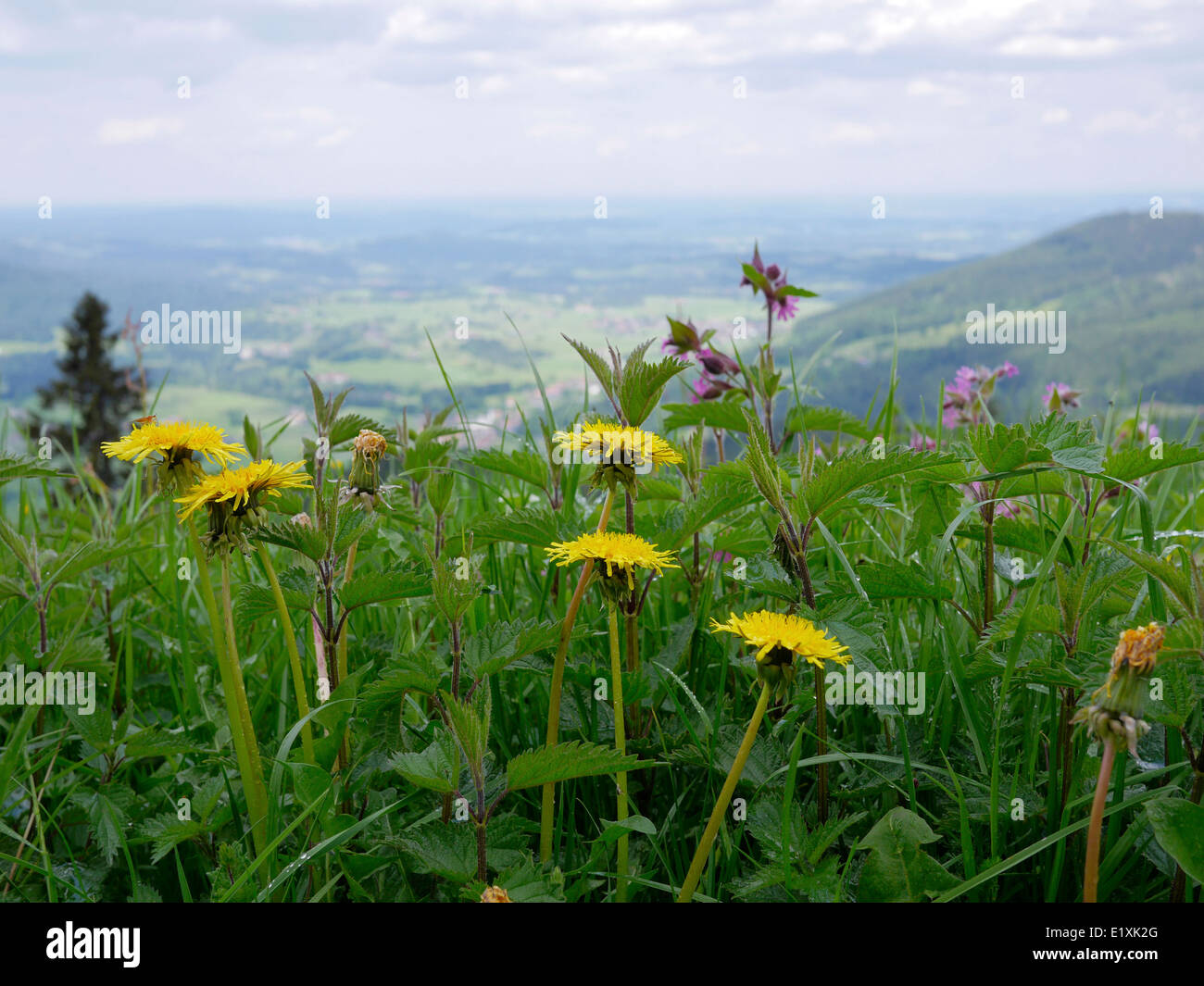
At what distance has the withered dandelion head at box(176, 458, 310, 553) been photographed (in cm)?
120

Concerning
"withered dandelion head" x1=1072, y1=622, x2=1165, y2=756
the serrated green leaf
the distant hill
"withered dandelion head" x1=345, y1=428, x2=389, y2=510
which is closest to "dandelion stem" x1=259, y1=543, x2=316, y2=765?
"withered dandelion head" x1=345, y1=428, x2=389, y2=510

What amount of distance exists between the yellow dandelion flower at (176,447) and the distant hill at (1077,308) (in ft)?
177

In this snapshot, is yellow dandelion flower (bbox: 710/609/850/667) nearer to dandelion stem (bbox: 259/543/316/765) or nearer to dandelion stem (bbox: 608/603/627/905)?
dandelion stem (bbox: 608/603/627/905)

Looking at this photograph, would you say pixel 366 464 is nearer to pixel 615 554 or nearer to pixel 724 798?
pixel 615 554

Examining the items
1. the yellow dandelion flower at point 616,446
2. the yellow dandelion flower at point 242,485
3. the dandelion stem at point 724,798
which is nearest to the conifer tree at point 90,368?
the yellow dandelion flower at point 242,485

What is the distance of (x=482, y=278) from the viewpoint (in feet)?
319

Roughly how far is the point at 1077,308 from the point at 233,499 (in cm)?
10530

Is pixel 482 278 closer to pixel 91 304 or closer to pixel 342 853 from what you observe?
pixel 91 304

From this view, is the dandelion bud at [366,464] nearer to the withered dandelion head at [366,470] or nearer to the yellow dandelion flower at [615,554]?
the withered dandelion head at [366,470]

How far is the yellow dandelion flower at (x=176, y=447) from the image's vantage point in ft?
4.06

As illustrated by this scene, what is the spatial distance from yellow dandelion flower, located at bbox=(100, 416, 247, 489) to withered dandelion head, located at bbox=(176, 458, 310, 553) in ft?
0.15

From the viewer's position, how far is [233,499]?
1.22m
